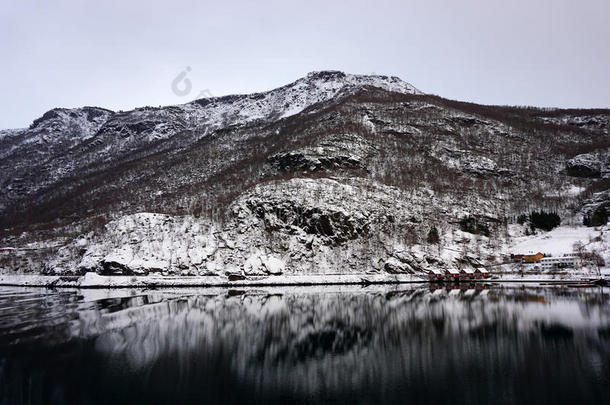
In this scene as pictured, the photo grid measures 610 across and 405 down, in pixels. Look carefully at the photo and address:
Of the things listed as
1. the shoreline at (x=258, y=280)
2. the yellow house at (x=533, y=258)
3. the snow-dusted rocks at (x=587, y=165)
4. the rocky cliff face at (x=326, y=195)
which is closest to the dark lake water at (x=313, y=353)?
the shoreline at (x=258, y=280)

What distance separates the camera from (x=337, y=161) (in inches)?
4727

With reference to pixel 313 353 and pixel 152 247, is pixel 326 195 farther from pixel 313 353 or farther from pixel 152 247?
pixel 313 353

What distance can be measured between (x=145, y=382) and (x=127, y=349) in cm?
873

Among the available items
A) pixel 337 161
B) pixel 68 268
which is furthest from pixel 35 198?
pixel 337 161

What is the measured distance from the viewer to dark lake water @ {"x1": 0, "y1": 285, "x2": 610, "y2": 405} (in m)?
19.5

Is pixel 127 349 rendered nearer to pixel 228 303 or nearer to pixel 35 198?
pixel 228 303

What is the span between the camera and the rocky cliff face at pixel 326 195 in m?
85.8

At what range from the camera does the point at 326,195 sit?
97.8 meters

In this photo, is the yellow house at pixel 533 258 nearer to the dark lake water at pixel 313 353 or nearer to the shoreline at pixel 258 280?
the shoreline at pixel 258 280

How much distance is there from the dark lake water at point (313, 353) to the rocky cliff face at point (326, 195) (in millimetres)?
35146

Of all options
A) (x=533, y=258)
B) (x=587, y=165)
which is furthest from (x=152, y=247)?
(x=587, y=165)

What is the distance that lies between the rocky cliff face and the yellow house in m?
5.83

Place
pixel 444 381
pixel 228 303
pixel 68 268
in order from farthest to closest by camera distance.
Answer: pixel 68 268
pixel 228 303
pixel 444 381

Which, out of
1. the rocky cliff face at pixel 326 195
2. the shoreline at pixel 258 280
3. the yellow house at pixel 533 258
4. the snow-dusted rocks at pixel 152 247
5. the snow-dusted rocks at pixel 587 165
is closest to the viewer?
the shoreline at pixel 258 280
